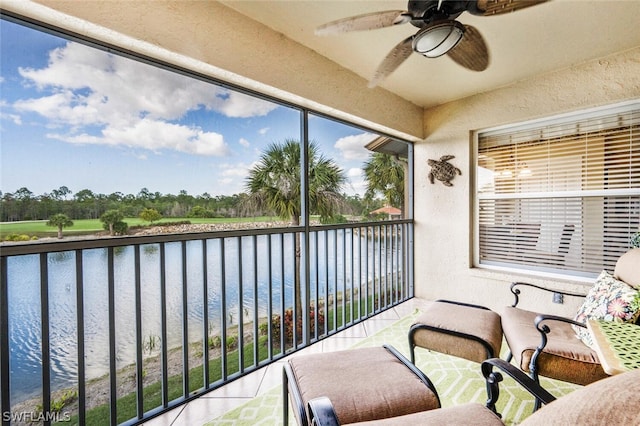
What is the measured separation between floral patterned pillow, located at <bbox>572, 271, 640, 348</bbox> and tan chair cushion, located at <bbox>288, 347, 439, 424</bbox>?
1.01m

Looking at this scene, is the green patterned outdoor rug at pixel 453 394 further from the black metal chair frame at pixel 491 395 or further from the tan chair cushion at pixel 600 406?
the tan chair cushion at pixel 600 406

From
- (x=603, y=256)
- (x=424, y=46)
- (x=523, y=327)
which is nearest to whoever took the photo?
(x=424, y=46)

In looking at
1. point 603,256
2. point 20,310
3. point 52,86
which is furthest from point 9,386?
point 603,256

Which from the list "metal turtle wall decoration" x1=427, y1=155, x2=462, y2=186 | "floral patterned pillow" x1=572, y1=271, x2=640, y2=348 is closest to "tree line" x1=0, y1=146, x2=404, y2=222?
"metal turtle wall decoration" x1=427, y1=155, x2=462, y2=186

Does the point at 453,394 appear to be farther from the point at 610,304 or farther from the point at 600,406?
the point at 600,406

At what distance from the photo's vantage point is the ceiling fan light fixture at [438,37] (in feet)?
4.58

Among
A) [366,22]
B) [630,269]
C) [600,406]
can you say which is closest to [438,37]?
[366,22]

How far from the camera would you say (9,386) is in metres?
1.26

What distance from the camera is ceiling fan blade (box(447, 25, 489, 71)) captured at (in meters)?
1.62

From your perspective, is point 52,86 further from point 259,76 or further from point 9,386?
point 9,386

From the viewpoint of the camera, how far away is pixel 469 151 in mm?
3289

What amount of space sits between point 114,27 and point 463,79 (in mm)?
2943

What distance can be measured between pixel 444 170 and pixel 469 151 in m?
0.34

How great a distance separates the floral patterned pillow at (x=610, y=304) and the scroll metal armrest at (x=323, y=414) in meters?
1.42
